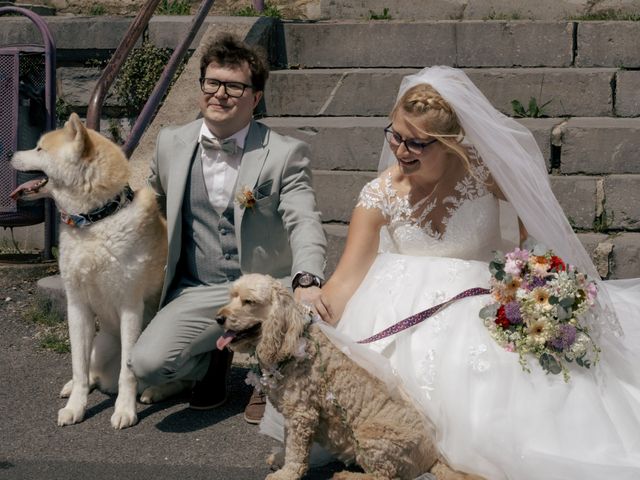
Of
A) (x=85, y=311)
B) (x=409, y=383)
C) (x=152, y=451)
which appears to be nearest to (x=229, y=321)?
(x=409, y=383)

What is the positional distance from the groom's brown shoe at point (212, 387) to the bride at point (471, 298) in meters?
0.93

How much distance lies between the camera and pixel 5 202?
22.7 ft

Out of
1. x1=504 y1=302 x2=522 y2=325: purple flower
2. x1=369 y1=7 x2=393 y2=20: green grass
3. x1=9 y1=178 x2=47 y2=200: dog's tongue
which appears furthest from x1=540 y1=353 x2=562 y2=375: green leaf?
x1=369 y1=7 x2=393 y2=20: green grass

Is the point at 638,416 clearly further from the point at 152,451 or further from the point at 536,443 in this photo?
the point at 152,451

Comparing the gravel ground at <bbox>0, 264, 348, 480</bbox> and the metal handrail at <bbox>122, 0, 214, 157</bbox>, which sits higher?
the metal handrail at <bbox>122, 0, 214, 157</bbox>

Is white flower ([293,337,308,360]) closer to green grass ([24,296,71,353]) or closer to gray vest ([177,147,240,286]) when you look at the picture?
gray vest ([177,147,240,286])

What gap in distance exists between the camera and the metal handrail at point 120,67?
21.8 feet

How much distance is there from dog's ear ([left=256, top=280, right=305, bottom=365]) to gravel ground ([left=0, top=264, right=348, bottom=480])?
0.66 m

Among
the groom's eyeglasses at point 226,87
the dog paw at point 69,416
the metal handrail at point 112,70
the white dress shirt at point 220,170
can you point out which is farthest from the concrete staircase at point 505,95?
the dog paw at point 69,416

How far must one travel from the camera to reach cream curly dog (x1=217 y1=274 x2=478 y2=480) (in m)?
3.79

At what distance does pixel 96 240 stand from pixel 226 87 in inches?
37.4

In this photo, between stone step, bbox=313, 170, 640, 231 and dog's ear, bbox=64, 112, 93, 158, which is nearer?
dog's ear, bbox=64, 112, 93, 158

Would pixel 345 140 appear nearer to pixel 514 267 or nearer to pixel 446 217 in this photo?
pixel 446 217

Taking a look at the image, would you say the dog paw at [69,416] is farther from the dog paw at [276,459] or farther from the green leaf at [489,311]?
the green leaf at [489,311]
